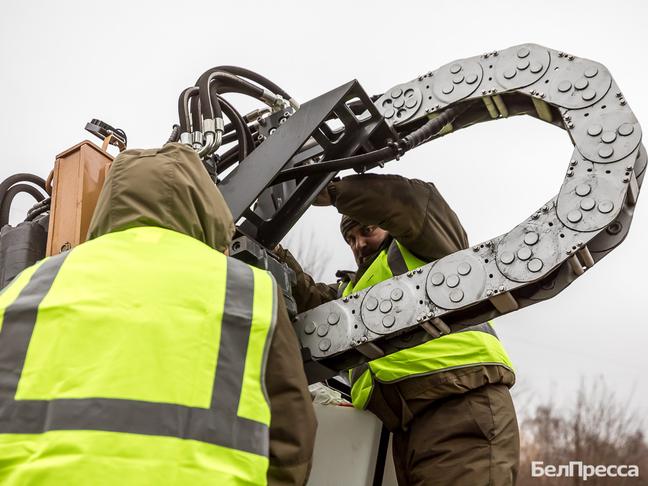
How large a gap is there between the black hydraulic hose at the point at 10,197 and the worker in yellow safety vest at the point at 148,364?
5.72 ft

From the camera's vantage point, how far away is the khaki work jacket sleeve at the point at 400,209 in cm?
291

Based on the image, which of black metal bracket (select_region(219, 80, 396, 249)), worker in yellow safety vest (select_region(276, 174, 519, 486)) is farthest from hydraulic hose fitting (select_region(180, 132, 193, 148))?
worker in yellow safety vest (select_region(276, 174, 519, 486))

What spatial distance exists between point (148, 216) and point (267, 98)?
1563 mm

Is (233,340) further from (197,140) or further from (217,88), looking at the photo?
(217,88)

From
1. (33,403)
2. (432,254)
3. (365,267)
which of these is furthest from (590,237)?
(33,403)

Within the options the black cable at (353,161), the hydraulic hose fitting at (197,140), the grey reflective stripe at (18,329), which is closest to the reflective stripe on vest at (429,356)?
the black cable at (353,161)

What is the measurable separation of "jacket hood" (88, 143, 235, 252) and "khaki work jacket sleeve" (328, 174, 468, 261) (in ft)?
3.45

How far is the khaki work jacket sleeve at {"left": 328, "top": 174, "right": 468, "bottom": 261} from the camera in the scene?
114 inches

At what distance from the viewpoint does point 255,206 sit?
318 cm

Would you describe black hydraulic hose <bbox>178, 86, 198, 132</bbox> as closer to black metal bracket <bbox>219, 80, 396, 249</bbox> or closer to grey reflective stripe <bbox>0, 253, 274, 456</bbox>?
black metal bracket <bbox>219, 80, 396, 249</bbox>

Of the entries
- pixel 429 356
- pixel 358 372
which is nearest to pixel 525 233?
pixel 429 356

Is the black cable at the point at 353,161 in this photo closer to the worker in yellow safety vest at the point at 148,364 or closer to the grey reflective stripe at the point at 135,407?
the worker in yellow safety vest at the point at 148,364

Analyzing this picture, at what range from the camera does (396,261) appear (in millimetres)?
3084

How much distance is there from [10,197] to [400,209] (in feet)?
5.83
